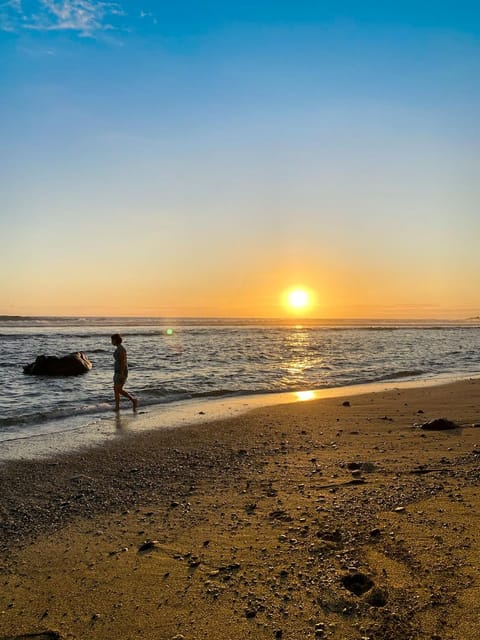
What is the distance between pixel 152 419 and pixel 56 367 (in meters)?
9.94

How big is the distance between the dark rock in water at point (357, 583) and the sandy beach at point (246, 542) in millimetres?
12

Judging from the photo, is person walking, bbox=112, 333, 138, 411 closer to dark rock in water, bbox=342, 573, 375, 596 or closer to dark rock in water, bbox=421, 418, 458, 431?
dark rock in water, bbox=421, 418, 458, 431

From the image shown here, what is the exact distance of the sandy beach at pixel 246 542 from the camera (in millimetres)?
3611

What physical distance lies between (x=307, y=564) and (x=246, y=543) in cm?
72

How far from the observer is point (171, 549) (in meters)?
4.74

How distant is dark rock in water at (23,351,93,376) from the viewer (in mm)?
20016

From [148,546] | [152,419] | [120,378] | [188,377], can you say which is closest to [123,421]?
[152,419]

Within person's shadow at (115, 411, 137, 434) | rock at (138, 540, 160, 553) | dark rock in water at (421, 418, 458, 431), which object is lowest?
person's shadow at (115, 411, 137, 434)

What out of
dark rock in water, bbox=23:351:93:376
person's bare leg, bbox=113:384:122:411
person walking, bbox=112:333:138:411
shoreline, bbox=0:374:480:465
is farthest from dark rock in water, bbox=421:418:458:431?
dark rock in water, bbox=23:351:93:376

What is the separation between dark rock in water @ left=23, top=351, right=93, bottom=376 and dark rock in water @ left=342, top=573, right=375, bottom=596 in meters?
17.8

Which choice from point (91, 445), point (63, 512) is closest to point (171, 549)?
point (63, 512)

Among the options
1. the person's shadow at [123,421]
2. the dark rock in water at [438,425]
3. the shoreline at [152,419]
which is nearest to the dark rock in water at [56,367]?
the shoreline at [152,419]

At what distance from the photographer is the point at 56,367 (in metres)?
20.1

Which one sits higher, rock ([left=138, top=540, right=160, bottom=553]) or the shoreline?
rock ([left=138, top=540, right=160, bottom=553])
